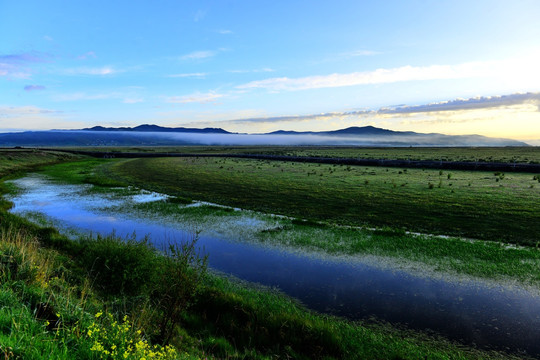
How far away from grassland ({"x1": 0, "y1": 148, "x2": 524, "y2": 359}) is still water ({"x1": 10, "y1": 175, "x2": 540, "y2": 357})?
2.69 ft

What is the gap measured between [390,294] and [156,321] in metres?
8.63

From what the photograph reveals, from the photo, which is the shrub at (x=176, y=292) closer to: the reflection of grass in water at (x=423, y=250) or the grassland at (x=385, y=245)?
the grassland at (x=385, y=245)

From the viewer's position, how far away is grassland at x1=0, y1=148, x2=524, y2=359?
593 centimetres

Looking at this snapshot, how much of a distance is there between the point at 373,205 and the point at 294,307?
18677mm

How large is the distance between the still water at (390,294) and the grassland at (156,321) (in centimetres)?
82

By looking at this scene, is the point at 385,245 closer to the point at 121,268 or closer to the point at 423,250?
the point at 423,250

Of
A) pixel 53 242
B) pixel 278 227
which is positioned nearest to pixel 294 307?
pixel 278 227

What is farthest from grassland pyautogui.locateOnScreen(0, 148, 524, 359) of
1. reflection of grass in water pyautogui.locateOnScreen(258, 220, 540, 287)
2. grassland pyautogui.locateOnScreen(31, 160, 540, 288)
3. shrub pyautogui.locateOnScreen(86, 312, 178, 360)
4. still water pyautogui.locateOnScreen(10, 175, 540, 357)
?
reflection of grass in water pyautogui.locateOnScreen(258, 220, 540, 287)

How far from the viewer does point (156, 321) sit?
8930mm

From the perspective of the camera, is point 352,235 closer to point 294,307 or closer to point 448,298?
point 448,298

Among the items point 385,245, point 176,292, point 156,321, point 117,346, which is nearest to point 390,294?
point 385,245

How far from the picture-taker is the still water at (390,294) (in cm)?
1005

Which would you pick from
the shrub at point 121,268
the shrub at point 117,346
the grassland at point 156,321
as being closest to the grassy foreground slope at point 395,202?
the grassland at point 156,321

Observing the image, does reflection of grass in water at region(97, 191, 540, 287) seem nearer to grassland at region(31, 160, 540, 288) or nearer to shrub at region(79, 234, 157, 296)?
grassland at region(31, 160, 540, 288)
